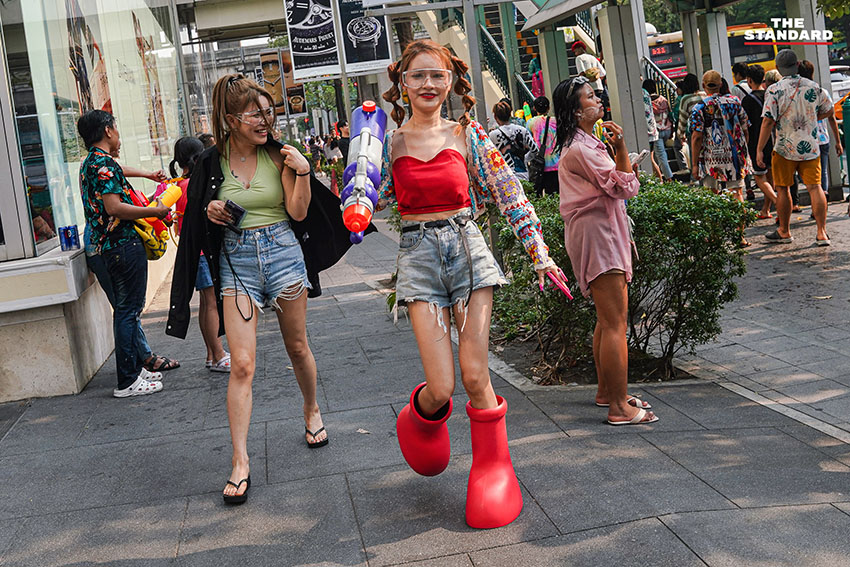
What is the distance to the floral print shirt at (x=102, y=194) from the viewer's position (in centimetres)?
646

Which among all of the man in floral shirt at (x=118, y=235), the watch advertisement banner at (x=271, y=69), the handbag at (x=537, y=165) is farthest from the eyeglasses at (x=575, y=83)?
the watch advertisement banner at (x=271, y=69)

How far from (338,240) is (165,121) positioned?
13878 millimetres

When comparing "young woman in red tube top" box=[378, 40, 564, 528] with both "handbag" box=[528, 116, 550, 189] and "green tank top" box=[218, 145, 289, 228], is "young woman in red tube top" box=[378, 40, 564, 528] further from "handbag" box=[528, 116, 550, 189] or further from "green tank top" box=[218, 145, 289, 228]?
"handbag" box=[528, 116, 550, 189]

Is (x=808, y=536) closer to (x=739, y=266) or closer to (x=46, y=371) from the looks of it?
(x=739, y=266)

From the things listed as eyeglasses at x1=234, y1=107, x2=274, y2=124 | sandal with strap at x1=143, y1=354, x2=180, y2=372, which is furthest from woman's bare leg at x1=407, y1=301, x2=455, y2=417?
sandal with strap at x1=143, y1=354, x2=180, y2=372

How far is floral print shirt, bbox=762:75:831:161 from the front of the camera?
10.3m

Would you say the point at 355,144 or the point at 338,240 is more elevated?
the point at 355,144

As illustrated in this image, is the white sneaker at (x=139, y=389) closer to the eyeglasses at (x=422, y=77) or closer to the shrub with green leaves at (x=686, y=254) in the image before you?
the shrub with green leaves at (x=686, y=254)

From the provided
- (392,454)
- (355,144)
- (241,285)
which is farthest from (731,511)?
(241,285)

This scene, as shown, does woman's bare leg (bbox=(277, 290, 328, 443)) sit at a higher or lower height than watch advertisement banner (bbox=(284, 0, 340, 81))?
lower

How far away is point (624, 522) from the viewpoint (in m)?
3.83

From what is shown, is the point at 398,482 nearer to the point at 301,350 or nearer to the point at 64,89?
the point at 301,350

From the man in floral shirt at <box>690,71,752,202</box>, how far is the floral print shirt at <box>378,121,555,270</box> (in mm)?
7377

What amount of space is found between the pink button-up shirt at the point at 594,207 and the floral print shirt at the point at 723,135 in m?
6.27
